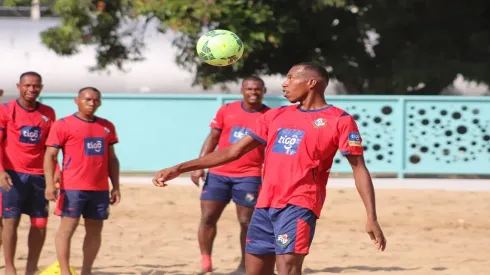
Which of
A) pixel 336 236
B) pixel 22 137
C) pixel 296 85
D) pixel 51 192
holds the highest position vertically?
pixel 296 85

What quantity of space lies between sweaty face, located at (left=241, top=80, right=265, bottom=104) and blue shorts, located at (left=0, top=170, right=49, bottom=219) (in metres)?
2.20

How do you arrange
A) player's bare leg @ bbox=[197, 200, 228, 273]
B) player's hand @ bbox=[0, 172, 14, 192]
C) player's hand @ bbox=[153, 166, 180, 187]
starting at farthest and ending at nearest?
1. player's bare leg @ bbox=[197, 200, 228, 273]
2. player's hand @ bbox=[0, 172, 14, 192]
3. player's hand @ bbox=[153, 166, 180, 187]

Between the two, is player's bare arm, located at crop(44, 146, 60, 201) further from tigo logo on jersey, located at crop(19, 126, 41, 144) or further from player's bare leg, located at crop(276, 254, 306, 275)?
player's bare leg, located at crop(276, 254, 306, 275)

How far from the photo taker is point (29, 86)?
899cm

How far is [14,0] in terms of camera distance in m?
17.2

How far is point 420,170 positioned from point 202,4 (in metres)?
5.23

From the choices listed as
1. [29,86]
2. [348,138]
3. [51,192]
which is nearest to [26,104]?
[29,86]

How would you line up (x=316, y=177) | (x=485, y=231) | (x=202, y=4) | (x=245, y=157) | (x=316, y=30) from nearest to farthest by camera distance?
(x=316, y=177)
(x=245, y=157)
(x=485, y=231)
(x=202, y=4)
(x=316, y=30)

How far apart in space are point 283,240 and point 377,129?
1198 cm

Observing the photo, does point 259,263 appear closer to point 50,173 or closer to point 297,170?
point 297,170

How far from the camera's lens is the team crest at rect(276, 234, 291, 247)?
628cm

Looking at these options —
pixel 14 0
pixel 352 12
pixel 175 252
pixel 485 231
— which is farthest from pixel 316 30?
pixel 175 252

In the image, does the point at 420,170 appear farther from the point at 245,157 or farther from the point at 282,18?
the point at 245,157

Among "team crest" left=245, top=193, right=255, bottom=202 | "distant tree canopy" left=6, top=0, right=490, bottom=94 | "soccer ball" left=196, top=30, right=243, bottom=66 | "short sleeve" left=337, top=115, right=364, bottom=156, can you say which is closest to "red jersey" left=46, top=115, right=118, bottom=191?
"team crest" left=245, top=193, right=255, bottom=202
